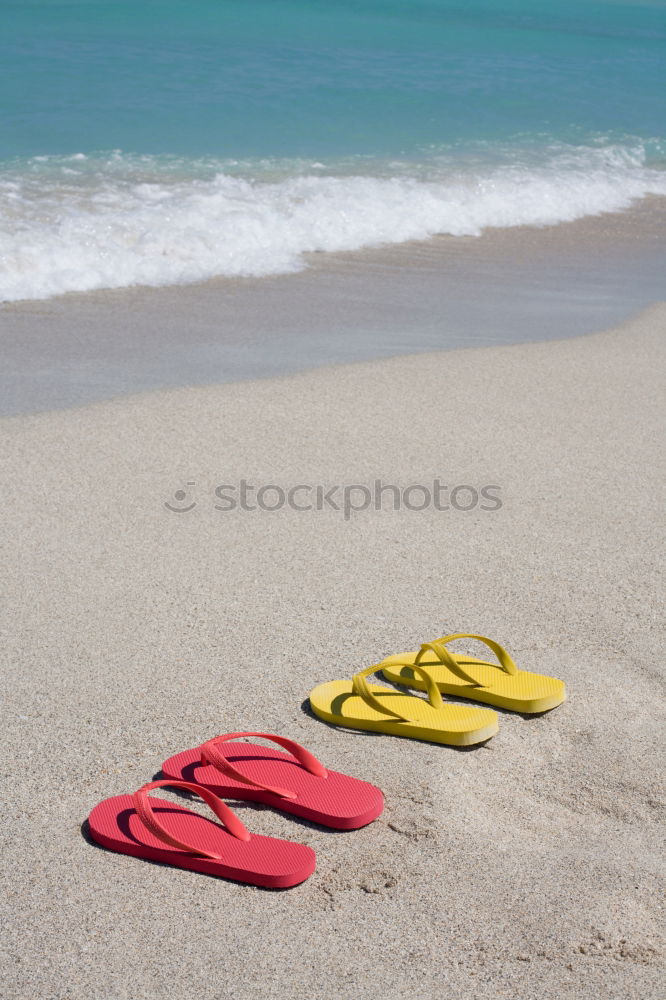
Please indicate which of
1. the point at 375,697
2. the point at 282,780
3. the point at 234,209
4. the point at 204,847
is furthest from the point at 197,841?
the point at 234,209

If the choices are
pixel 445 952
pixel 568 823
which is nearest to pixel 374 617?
pixel 568 823

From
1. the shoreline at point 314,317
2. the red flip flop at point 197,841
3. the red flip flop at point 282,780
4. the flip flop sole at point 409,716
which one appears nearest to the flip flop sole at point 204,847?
the red flip flop at point 197,841

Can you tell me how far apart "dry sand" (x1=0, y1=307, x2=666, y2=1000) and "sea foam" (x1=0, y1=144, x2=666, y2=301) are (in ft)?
8.00

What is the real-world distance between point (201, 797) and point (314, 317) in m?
4.24

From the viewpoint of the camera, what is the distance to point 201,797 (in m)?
2.21

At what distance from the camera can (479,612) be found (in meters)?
3.00

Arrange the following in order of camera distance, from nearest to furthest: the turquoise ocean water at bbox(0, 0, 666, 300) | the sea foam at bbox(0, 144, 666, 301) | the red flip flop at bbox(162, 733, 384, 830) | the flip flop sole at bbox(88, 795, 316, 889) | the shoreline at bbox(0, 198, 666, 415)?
the flip flop sole at bbox(88, 795, 316, 889)
the red flip flop at bbox(162, 733, 384, 830)
the shoreline at bbox(0, 198, 666, 415)
the sea foam at bbox(0, 144, 666, 301)
the turquoise ocean water at bbox(0, 0, 666, 300)

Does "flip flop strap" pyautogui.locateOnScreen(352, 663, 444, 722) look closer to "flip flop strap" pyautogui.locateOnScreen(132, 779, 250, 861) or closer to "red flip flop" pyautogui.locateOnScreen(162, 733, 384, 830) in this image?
"red flip flop" pyautogui.locateOnScreen(162, 733, 384, 830)

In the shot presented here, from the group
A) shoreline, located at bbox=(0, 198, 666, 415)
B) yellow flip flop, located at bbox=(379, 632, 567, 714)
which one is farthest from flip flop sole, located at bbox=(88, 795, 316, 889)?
shoreline, located at bbox=(0, 198, 666, 415)

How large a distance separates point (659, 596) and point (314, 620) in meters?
1.12

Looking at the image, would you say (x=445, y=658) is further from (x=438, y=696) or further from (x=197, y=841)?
(x=197, y=841)

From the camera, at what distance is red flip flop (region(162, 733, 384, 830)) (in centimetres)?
214

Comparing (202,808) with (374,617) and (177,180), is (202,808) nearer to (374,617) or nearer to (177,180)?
(374,617)

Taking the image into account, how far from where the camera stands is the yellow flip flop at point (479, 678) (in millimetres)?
2537
